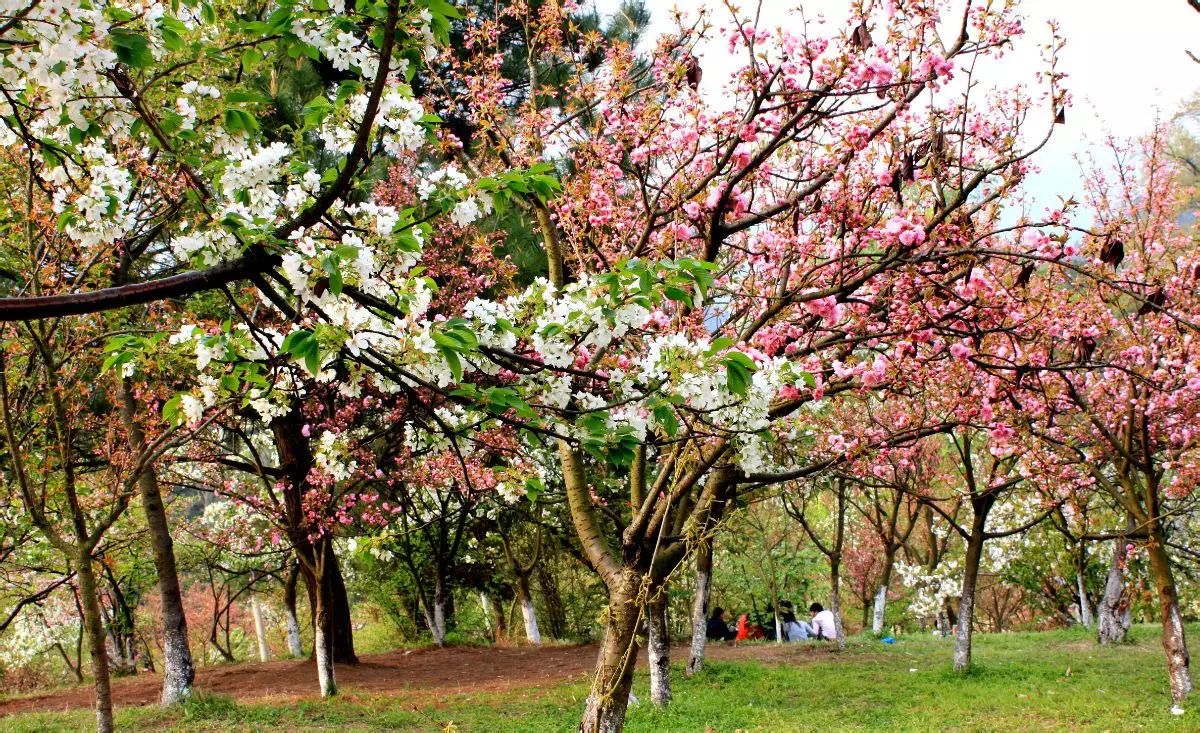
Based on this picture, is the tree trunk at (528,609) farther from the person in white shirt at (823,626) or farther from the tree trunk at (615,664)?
the tree trunk at (615,664)

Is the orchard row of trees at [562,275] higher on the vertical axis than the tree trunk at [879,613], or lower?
higher

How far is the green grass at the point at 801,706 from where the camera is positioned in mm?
7727

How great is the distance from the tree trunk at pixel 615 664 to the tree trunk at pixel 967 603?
7.49 meters

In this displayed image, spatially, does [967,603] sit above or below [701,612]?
below

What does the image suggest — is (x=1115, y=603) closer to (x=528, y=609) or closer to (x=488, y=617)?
(x=528, y=609)

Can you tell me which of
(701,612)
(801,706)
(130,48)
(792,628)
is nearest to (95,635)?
(130,48)

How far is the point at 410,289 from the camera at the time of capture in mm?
2658

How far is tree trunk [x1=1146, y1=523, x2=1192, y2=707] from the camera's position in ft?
26.0

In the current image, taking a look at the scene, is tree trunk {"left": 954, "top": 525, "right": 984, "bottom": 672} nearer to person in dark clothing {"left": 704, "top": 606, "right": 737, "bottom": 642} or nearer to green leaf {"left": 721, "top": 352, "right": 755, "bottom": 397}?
person in dark clothing {"left": 704, "top": 606, "right": 737, "bottom": 642}

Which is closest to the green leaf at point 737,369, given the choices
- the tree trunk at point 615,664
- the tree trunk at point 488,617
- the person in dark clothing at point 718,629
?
the tree trunk at point 615,664

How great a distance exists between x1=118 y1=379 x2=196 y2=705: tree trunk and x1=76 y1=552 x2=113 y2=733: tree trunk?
9.33 ft

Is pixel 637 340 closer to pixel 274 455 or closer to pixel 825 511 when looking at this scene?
pixel 274 455

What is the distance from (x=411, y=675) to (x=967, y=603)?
7.52m

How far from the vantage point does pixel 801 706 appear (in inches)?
349
